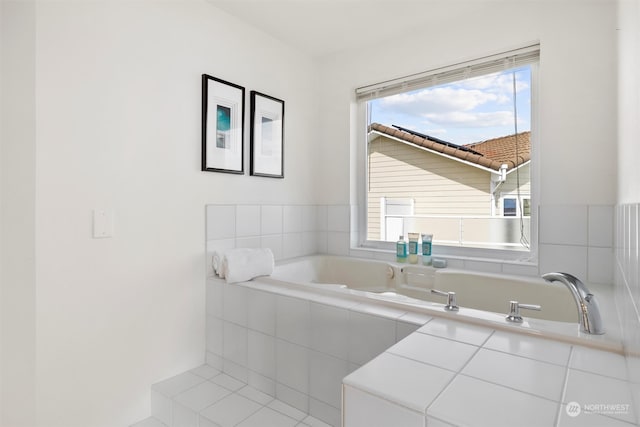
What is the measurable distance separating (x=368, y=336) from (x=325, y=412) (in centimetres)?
41

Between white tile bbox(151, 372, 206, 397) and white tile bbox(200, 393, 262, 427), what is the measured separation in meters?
0.25

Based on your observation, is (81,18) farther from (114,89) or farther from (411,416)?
(411,416)

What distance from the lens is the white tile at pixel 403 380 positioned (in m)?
0.69

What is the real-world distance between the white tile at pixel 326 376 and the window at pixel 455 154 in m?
1.34

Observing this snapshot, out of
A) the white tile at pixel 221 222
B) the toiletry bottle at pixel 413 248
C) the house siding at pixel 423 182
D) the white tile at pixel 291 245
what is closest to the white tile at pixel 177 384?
the white tile at pixel 221 222

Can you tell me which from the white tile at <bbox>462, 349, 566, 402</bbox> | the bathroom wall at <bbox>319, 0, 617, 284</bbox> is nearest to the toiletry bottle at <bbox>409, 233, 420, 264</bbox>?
the bathroom wall at <bbox>319, 0, 617, 284</bbox>

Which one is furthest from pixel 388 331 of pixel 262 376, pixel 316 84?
pixel 316 84

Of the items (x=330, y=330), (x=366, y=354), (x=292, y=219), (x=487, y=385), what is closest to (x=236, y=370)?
(x=330, y=330)

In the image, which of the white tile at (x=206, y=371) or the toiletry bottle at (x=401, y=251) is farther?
the toiletry bottle at (x=401, y=251)

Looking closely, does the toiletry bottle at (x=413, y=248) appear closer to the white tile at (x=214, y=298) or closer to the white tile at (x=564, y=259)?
the white tile at (x=564, y=259)

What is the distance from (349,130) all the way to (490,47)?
3.53ft

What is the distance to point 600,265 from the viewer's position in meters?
1.73

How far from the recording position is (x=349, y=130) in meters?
2.68

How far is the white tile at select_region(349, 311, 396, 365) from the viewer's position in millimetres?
1247
